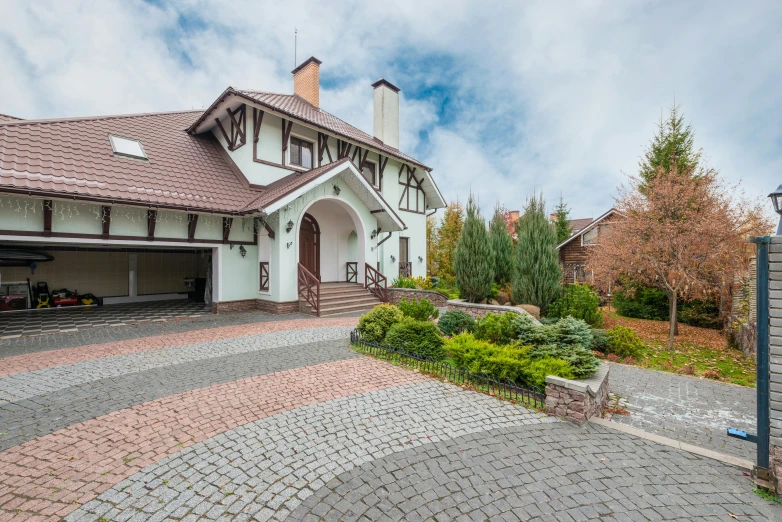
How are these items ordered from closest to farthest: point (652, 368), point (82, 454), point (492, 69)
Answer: point (82, 454) < point (652, 368) < point (492, 69)

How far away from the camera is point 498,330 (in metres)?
6.16

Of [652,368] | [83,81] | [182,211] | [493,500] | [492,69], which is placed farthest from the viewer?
[83,81]

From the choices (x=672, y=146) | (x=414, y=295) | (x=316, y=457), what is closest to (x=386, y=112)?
(x=414, y=295)

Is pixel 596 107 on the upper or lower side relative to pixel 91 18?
lower

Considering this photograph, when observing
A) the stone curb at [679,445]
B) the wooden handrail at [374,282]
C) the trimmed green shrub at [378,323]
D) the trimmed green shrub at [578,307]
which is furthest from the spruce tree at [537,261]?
the stone curb at [679,445]

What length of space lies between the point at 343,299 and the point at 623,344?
844 centimetres

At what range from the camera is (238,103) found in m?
11.4

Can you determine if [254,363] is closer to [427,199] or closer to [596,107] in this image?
[596,107]

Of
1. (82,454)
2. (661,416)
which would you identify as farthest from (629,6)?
(82,454)

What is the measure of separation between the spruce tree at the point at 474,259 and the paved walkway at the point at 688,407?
4502 millimetres

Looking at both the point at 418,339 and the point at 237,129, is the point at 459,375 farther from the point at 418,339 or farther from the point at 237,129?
the point at 237,129

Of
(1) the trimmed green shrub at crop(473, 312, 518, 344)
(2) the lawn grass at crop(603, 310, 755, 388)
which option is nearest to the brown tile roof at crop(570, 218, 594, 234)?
(2) the lawn grass at crop(603, 310, 755, 388)

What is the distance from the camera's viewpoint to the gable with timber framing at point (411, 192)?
1791 cm

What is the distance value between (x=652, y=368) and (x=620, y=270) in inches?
170
